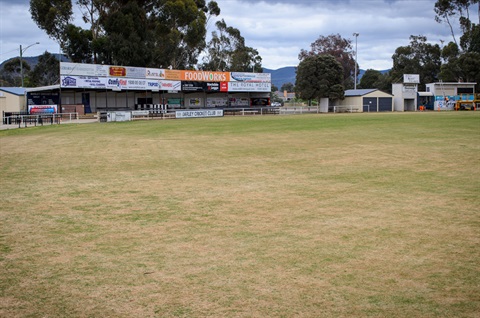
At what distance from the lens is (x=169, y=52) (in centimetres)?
8519

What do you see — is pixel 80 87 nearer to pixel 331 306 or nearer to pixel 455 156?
pixel 455 156

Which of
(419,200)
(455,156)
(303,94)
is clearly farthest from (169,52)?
(419,200)

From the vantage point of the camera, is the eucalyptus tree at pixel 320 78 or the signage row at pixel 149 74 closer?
the signage row at pixel 149 74

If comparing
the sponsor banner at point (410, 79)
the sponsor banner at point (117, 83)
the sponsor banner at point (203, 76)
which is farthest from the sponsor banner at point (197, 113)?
the sponsor banner at point (410, 79)

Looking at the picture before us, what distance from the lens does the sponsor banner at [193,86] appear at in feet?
233

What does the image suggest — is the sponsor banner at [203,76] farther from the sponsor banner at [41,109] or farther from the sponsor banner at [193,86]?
the sponsor banner at [41,109]

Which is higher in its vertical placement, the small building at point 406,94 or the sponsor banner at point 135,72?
the sponsor banner at point 135,72

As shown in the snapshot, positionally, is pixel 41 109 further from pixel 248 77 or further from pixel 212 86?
pixel 248 77

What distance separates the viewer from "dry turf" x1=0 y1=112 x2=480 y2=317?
520cm

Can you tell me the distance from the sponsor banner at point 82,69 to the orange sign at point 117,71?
73 cm

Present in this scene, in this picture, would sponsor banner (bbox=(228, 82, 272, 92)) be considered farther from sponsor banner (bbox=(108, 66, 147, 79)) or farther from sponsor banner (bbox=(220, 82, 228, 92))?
sponsor banner (bbox=(108, 66, 147, 79))

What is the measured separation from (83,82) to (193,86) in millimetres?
16916

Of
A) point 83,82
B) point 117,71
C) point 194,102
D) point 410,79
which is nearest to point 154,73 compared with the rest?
point 117,71

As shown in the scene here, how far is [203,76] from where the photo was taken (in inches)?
2876
